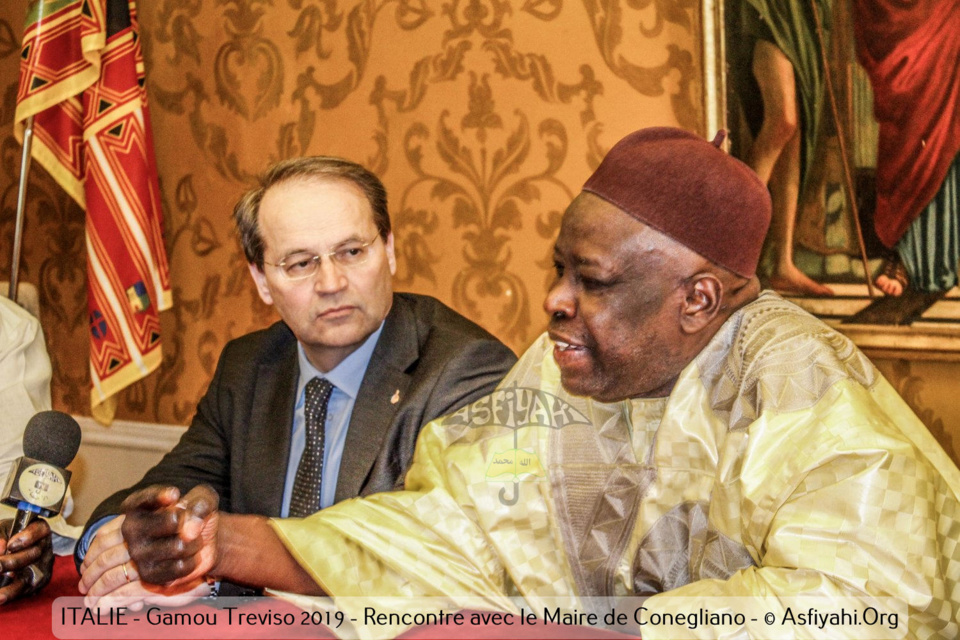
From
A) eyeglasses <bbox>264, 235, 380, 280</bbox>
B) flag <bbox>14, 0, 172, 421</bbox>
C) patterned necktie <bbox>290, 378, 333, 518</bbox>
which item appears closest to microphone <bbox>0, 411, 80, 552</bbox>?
patterned necktie <bbox>290, 378, 333, 518</bbox>

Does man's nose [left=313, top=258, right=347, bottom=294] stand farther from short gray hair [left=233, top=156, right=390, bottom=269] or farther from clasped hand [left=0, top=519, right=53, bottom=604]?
clasped hand [left=0, top=519, right=53, bottom=604]

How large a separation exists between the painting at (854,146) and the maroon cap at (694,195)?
97 cm

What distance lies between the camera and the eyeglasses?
231 cm

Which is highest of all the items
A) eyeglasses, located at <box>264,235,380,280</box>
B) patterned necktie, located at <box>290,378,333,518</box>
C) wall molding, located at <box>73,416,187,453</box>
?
eyeglasses, located at <box>264,235,380,280</box>

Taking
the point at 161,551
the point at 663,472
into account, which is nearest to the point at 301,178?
the point at 161,551

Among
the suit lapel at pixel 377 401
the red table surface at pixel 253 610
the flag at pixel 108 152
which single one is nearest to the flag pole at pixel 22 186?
the flag at pixel 108 152

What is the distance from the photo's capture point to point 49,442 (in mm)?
1639

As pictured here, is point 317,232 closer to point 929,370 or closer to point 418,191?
point 418,191

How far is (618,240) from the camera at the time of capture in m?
1.45

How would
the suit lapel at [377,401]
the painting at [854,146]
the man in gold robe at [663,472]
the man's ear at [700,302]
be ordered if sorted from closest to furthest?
the man in gold robe at [663,472]
the man's ear at [700,302]
the suit lapel at [377,401]
the painting at [854,146]

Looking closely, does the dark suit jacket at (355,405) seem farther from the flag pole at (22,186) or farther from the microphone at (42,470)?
the flag pole at (22,186)

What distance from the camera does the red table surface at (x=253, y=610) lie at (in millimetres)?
1356

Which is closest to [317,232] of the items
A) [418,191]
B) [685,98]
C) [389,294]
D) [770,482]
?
[389,294]

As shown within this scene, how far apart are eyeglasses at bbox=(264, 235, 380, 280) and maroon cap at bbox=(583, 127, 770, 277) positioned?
923 mm
